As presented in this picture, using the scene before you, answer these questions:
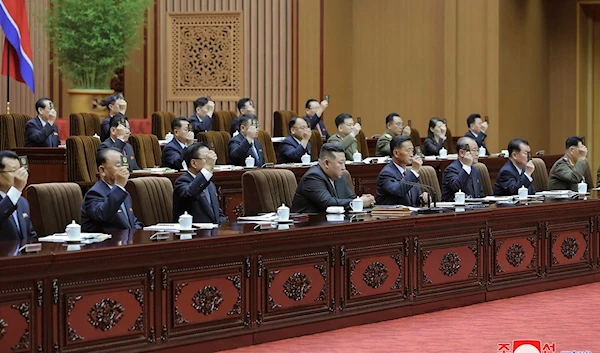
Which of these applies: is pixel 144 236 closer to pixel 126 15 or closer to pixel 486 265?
pixel 486 265

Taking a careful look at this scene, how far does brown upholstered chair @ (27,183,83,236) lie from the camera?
6699 mm

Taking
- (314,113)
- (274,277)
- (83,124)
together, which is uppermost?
(314,113)

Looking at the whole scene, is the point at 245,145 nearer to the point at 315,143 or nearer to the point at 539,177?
the point at 315,143

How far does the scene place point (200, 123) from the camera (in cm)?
1295

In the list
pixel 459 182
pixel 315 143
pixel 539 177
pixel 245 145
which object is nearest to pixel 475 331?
pixel 459 182

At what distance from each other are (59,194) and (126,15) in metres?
7.40

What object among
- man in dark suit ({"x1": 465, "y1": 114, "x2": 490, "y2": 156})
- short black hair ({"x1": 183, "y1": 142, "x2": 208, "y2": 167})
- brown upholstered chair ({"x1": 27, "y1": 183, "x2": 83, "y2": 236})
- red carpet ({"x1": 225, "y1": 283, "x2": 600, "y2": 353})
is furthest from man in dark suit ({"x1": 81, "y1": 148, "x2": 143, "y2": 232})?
man in dark suit ({"x1": 465, "y1": 114, "x2": 490, "y2": 156})

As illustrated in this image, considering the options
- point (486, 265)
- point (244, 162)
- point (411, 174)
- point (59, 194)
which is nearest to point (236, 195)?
point (244, 162)

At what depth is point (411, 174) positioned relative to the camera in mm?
8695

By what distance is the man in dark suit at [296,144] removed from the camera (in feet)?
37.3

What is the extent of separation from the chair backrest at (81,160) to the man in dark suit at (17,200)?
11.0 feet

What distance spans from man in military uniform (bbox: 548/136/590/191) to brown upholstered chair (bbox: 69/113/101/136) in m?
4.78

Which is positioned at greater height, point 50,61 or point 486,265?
point 50,61

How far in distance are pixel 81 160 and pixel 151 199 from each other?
257 centimetres
